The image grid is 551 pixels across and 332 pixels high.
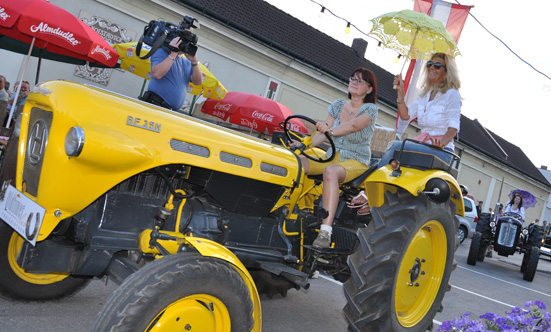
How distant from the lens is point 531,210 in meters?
35.5

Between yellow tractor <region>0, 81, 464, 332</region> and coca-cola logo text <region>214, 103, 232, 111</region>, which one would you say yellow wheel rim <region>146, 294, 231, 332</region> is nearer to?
yellow tractor <region>0, 81, 464, 332</region>

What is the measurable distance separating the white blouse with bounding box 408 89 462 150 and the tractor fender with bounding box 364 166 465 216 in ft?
1.69

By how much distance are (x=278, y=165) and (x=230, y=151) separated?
446 mm

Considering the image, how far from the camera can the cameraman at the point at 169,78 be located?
385 centimetres

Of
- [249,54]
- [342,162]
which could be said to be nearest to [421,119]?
[342,162]

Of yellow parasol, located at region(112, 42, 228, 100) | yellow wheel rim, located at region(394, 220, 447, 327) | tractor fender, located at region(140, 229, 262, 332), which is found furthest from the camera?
yellow parasol, located at region(112, 42, 228, 100)

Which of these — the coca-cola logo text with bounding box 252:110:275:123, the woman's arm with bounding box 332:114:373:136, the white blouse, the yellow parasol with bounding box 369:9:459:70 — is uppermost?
the yellow parasol with bounding box 369:9:459:70

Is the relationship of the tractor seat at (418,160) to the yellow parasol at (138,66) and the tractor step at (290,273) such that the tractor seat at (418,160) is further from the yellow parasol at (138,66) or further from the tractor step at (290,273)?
the yellow parasol at (138,66)

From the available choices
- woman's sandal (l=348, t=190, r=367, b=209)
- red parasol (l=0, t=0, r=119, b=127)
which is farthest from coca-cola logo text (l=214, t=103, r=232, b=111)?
woman's sandal (l=348, t=190, r=367, b=209)

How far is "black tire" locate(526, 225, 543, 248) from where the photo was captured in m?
10.4

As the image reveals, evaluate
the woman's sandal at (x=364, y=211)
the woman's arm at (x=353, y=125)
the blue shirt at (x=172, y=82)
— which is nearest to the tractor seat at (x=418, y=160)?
the woman's arm at (x=353, y=125)

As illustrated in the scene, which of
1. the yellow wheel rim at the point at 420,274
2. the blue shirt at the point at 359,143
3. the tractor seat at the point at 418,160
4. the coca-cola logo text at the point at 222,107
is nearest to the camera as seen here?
the yellow wheel rim at the point at 420,274

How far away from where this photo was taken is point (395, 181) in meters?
3.37

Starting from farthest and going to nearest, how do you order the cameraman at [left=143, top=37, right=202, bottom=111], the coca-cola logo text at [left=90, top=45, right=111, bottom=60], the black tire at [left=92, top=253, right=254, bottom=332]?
the coca-cola logo text at [left=90, top=45, right=111, bottom=60], the cameraman at [left=143, top=37, right=202, bottom=111], the black tire at [left=92, top=253, right=254, bottom=332]
